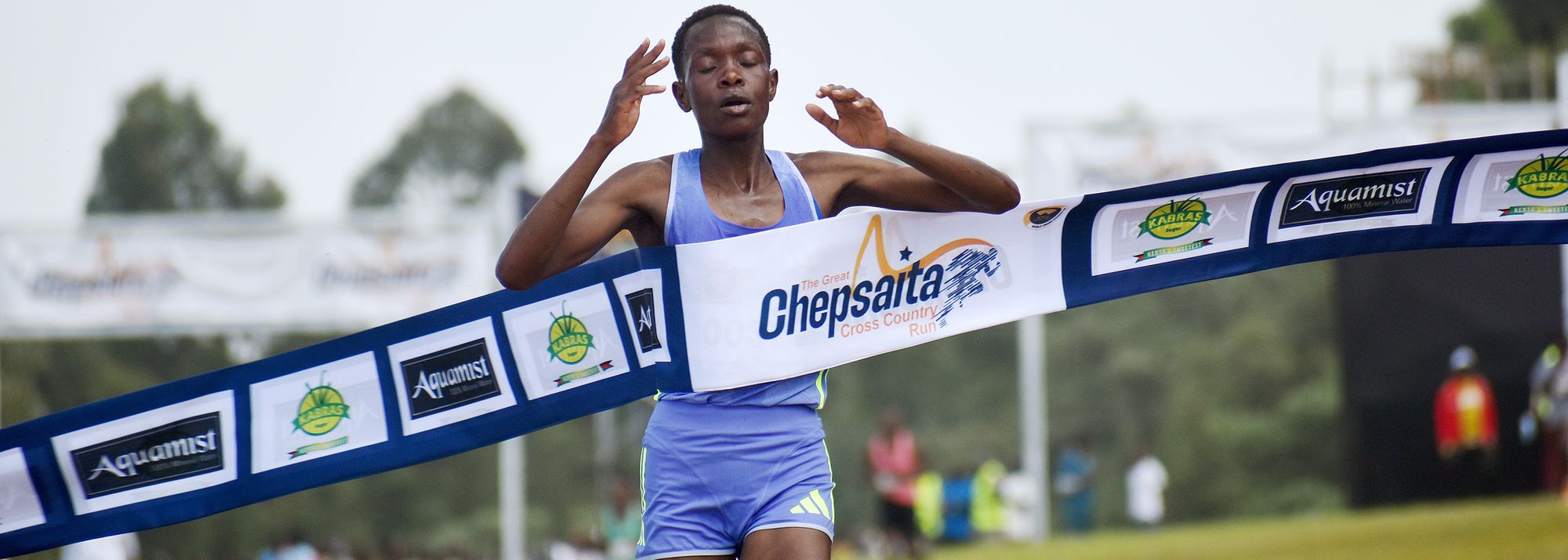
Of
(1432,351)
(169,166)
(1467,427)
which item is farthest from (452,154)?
(1467,427)

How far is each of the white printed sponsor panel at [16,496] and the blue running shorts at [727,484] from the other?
2.13 metres

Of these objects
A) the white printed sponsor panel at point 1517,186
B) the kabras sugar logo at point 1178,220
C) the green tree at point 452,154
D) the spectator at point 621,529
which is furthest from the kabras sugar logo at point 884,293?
the green tree at point 452,154

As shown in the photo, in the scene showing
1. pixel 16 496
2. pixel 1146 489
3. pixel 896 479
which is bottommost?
pixel 1146 489

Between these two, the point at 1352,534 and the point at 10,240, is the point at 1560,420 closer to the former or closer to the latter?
the point at 1352,534

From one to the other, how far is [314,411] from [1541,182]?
13.1ft

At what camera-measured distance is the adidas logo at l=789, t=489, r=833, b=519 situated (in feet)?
12.1

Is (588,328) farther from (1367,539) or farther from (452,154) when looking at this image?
(452,154)

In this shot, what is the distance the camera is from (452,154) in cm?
5219

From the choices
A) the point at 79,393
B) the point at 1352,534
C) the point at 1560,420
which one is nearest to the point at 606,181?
the point at 1352,534

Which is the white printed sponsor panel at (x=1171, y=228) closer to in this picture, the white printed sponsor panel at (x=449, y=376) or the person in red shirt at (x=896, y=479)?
the white printed sponsor panel at (x=449, y=376)

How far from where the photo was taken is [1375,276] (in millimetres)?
15930

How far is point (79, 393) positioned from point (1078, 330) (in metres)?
30.6

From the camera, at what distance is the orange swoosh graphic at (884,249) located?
4.30m

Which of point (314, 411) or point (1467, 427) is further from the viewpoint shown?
point (1467, 427)
